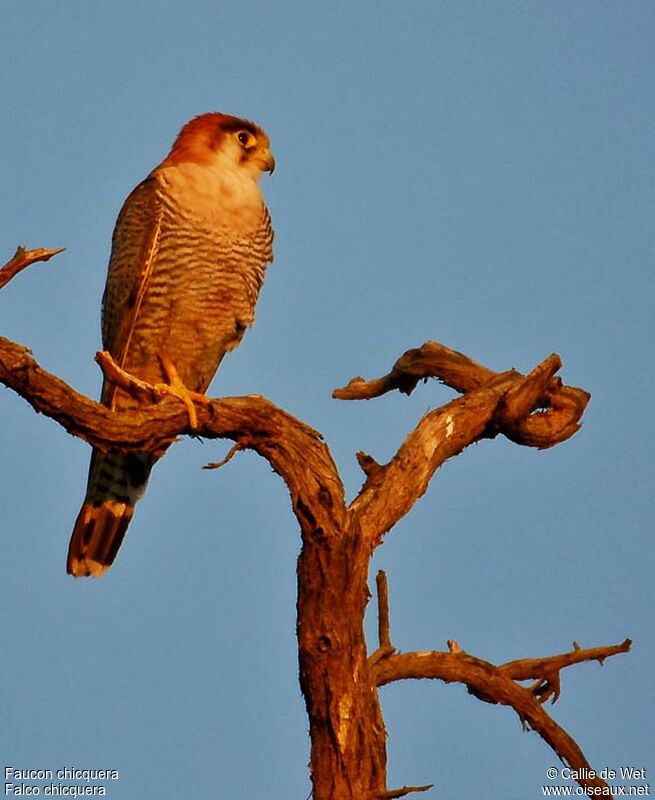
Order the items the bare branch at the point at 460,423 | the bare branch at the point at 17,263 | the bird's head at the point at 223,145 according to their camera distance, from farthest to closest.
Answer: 1. the bird's head at the point at 223,145
2. the bare branch at the point at 460,423
3. the bare branch at the point at 17,263

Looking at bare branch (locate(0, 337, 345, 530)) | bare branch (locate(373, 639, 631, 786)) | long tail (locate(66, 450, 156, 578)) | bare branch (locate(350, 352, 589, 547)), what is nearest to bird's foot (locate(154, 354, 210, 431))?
bare branch (locate(0, 337, 345, 530))

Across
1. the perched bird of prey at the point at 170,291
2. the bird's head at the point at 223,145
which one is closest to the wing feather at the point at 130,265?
the perched bird of prey at the point at 170,291

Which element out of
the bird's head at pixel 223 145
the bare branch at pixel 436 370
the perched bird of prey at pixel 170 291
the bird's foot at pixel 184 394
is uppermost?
the bird's head at pixel 223 145

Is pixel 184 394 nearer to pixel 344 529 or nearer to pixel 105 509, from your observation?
pixel 344 529

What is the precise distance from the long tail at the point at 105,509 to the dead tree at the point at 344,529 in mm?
860

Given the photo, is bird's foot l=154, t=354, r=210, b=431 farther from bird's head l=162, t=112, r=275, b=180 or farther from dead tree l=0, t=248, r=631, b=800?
bird's head l=162, t=112, r=275, b=180

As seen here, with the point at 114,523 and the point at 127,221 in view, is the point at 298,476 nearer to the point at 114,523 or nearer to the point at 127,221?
the point at 114,523

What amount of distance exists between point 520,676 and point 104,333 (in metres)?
3.12

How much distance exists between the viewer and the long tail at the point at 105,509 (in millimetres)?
6738

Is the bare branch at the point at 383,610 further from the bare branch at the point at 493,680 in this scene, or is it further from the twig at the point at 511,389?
the twig at the point at 511,389

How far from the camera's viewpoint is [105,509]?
22.7 ft

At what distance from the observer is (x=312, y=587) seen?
515 cm

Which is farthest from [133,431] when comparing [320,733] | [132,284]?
[132,284]

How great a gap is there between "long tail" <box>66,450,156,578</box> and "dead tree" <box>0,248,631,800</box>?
860 mm
